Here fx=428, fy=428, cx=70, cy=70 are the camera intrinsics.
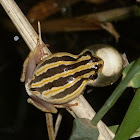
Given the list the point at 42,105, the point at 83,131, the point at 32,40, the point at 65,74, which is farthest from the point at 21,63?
the point at 83,131

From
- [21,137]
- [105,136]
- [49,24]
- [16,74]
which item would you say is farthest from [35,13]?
[105,136]

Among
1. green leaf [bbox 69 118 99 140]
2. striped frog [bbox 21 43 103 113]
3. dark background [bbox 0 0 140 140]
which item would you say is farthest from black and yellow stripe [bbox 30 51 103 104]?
dark background [bbox 0 0 140 140]

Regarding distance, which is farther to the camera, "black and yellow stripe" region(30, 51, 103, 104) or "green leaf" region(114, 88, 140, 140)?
"black and yellow stripe" region(30, 51, 103, 104)

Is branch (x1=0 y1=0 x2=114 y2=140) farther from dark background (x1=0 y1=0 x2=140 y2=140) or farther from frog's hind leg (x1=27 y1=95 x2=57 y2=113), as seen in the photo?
dark background (x1=0 y1=0 x2=140 y2=140)

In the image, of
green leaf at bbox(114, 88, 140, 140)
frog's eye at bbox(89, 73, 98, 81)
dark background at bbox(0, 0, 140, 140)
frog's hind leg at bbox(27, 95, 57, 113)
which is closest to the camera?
green leaf at bbox(114, 88, 140, 140)

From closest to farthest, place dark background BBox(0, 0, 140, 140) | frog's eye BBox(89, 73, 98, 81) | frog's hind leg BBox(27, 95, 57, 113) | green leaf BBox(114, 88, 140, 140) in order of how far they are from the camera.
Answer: green leaf BBox(114, 88, 140, 140) → frog's eye BBox(89, 73, 98, 81) → frog's hind leg BBox(27, 95, 57, 113) → dark background BBox(0, 0, 140, 140)

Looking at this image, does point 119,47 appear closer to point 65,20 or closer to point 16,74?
point 65,20

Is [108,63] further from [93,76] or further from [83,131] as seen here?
[83,131]
